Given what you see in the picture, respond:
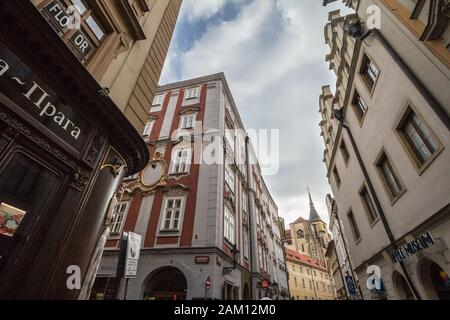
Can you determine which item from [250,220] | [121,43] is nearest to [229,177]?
[250,220]

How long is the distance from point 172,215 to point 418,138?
1320cm

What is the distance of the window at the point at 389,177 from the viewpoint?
956 cm

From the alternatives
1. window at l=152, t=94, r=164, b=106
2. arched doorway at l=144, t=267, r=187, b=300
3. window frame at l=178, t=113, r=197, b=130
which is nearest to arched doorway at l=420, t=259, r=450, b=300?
arched doorway at l=144, t=267, r=187, b=300

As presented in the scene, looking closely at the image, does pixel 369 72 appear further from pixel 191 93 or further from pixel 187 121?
pixel 191 93

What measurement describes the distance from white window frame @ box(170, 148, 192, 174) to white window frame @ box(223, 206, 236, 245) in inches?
170

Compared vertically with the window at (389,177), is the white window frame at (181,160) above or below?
above

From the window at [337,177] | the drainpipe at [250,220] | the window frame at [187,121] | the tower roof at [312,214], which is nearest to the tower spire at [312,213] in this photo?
the tower roof at [312,214]

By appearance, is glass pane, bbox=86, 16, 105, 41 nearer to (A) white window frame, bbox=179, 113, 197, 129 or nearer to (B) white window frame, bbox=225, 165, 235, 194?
(A) white window frame, bbox=179, 113, 197, 129

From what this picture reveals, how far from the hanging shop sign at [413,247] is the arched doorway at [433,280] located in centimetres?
50

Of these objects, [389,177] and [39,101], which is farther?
[389,177]

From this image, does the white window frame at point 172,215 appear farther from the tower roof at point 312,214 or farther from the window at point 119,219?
the tower roof at point 312,214

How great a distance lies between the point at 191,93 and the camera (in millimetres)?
22625

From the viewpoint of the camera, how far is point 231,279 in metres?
14.7
